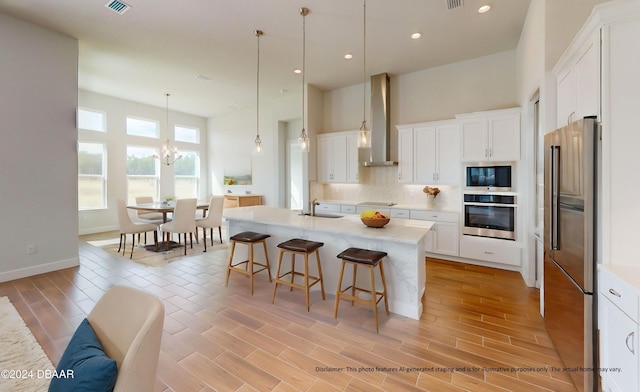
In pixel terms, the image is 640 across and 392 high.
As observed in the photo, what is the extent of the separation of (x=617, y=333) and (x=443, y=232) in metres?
3.21

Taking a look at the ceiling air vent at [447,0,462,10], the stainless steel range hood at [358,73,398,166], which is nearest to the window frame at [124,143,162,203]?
the stainless steel range hood at [358,73,398,166]

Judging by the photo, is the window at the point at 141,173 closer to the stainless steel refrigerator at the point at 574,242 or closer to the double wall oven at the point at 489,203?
the double wall oven at the point at 489,203

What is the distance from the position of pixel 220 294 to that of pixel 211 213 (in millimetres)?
2645

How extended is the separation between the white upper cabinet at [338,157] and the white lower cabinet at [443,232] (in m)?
1.73

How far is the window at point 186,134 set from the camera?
28.3 ft

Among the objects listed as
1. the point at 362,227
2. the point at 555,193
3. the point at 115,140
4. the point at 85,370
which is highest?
the point at 115,140

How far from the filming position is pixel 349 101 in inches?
243

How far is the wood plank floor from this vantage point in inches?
74.8

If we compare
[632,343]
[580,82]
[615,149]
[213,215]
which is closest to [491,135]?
[580,82]

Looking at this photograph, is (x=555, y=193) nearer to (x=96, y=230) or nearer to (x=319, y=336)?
(x=319, y=336)

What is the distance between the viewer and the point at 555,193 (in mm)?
2021

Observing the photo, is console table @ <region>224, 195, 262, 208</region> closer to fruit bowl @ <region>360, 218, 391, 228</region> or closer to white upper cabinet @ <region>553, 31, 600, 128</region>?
fruit bowl @ <region>360, 218, 391, 228</region>

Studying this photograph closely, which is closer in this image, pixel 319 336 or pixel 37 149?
pixel 319 336

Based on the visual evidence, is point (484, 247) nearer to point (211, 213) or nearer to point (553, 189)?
point (553, 189)
